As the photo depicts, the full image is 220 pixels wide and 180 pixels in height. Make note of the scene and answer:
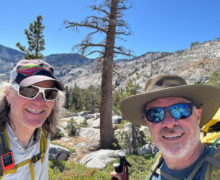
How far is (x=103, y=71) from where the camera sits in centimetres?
816

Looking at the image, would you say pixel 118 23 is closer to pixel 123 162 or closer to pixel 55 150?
pixel 55 150

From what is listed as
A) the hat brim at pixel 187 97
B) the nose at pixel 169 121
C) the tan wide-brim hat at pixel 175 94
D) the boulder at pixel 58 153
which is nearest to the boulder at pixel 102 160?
the boulder at pixel 58 153

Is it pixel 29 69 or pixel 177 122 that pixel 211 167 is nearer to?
pixel 177 122

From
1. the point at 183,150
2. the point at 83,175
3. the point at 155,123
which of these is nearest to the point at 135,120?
the point at 155,123

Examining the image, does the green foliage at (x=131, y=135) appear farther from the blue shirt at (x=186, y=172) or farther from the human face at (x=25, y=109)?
the blue shirt at (x=186, y=172)

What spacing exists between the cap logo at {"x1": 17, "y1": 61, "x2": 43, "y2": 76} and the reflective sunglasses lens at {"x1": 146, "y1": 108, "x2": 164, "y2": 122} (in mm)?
1369

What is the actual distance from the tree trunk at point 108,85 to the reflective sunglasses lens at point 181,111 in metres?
6.52

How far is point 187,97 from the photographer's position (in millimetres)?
1693

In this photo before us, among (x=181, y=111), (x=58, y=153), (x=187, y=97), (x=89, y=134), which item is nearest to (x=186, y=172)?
(x=181, y=111)

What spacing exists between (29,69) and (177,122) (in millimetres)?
1719

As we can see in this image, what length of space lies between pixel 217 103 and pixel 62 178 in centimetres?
402

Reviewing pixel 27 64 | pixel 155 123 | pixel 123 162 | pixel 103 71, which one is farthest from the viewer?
pixel 103 71

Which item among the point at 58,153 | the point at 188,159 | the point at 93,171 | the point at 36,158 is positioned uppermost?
the point at 188,159

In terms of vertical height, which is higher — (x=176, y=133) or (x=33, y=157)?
(x=176, y=133)
